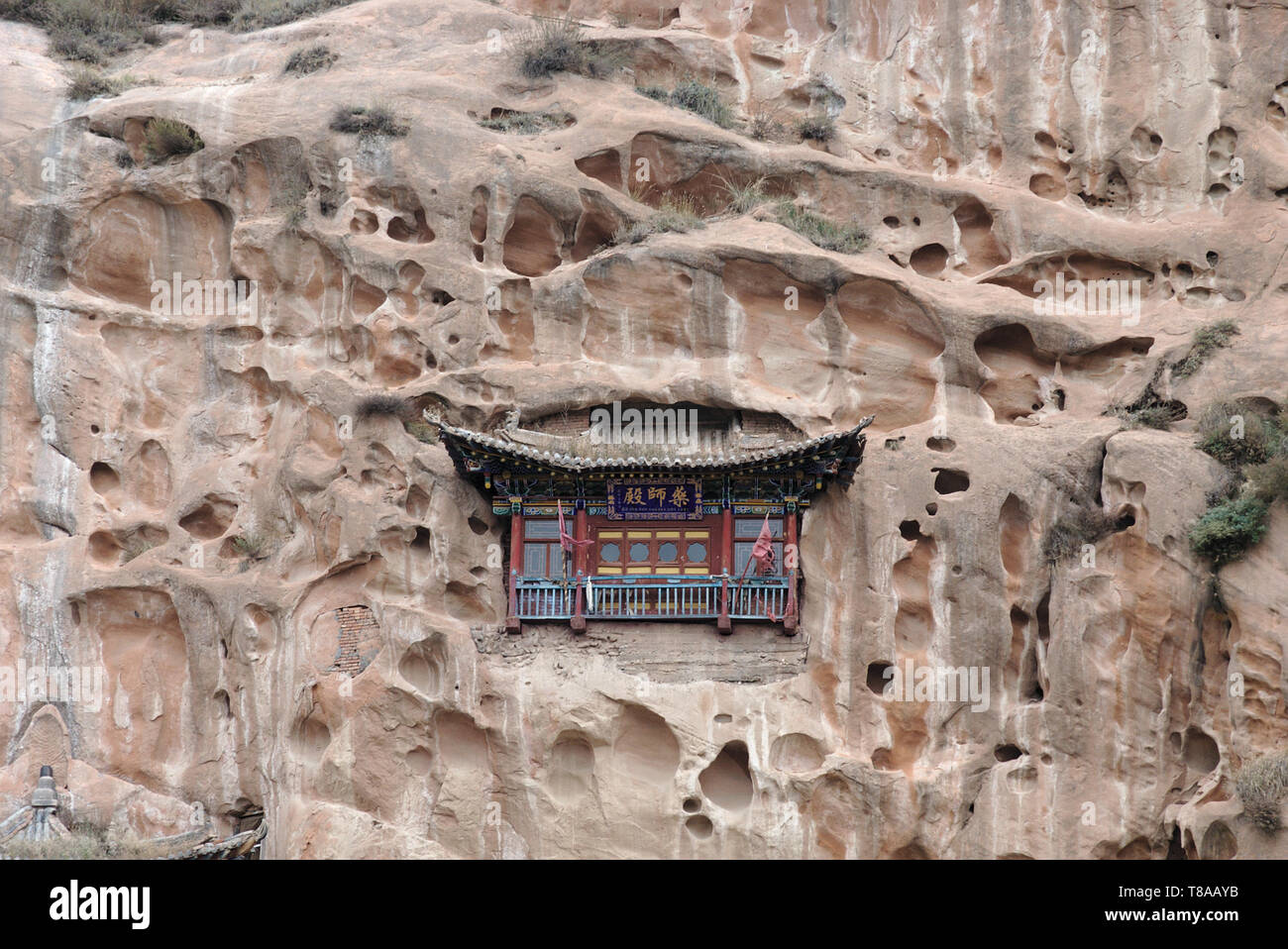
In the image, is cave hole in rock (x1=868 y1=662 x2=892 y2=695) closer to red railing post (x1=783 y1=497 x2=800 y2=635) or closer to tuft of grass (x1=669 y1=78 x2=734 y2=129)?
red railing post (x1=783 y1=497 x2=800 y2=635)

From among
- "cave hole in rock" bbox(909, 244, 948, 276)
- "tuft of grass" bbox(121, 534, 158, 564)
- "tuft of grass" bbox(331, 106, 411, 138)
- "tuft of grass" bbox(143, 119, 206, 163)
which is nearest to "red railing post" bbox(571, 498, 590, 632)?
"tuft of grass" bbox(121, 534, 158, 564)

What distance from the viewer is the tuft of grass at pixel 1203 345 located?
24.0 meters

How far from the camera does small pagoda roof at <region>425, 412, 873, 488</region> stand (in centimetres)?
2336

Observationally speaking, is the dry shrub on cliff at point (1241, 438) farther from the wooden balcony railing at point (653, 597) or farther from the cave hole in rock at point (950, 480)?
the wooden balcony railing at point (653, 597)

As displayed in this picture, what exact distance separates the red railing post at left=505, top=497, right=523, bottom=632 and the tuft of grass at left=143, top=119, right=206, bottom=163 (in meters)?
6.81

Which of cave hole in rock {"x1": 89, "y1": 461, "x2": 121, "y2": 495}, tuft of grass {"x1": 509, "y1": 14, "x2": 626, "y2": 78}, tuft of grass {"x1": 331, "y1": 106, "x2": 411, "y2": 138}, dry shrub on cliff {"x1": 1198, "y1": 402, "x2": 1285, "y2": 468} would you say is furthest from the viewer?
tuft of grass {"x1": 509, "y1": 14, "x2": 626, "y2": 78}

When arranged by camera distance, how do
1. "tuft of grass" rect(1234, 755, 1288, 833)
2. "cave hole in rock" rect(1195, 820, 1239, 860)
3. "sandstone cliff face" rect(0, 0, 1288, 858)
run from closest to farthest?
"tuft of grass" rect(1234, 755, 1288, 833), "cave hole in rock" rect(1195, 820, 1239, 860), "sandstone cliff face" rect(0, 0, 1288, 858)

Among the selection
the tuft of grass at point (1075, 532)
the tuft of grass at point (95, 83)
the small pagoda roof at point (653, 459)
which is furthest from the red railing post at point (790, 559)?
the tuft of grass at point (95, 83)

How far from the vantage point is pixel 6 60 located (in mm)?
27703

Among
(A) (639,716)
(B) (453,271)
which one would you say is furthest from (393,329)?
(A) (639,716)

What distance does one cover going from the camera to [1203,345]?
79.0 ft

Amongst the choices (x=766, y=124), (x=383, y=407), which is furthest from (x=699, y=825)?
(x=766, y=124)

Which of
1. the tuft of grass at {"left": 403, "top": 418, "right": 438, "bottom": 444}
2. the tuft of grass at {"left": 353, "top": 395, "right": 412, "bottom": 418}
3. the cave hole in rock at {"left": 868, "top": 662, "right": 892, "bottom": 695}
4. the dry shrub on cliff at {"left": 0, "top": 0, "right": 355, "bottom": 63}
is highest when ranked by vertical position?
the dry shrub on cliff at {"left": 0, "top": 0, "right": 355, "bottom": 63}

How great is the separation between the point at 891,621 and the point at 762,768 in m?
2.34
